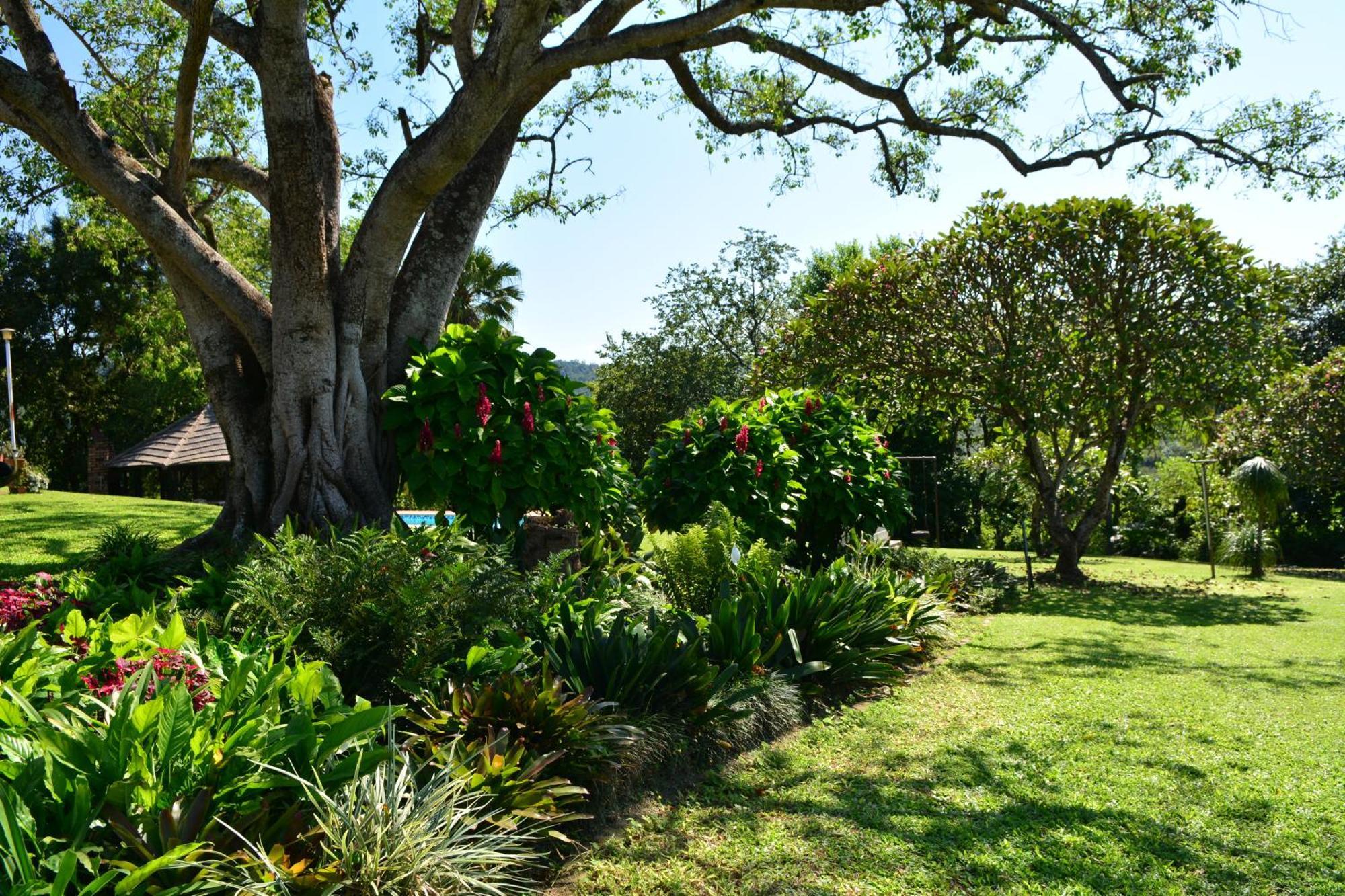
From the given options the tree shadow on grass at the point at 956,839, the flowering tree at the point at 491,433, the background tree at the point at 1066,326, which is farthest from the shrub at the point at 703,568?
the background tree at the point at 1066,326

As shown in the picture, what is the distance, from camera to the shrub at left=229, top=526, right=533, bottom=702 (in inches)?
161

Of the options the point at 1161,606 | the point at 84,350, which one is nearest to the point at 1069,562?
the point at 1161,606

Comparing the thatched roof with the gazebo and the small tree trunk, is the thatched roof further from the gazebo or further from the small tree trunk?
the small tree trunk

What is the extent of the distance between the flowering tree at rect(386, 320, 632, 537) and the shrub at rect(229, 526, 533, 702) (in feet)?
6.20

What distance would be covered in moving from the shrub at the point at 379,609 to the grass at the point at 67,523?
3.80 m

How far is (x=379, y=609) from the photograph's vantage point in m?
4.18

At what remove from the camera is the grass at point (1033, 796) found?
11.0 feet

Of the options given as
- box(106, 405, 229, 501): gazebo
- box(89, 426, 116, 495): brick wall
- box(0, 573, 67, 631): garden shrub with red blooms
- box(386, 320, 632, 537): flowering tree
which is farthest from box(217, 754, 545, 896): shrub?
box(89, 426, 116, 495): brick wall

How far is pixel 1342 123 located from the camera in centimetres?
892

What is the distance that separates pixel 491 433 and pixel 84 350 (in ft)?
107

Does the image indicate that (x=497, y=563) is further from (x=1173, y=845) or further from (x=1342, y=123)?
(x=1342, y=123)

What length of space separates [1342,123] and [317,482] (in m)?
10.4

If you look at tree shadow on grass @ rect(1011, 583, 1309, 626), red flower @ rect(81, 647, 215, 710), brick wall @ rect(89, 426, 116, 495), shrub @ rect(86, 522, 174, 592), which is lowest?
tree shadow on grass @ rect(1011, 583, 1309, 626)

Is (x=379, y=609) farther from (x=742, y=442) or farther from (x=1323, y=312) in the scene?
(x=1323, y=312)
